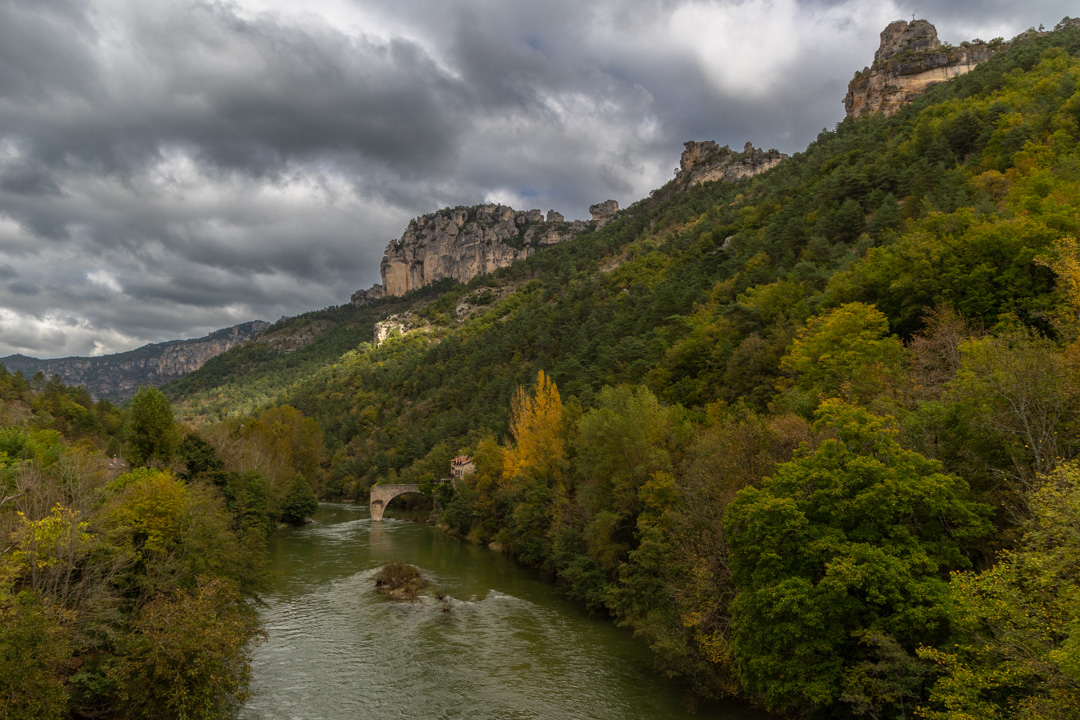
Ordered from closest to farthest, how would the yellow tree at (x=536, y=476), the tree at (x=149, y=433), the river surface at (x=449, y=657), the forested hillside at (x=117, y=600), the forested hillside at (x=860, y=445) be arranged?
the forested hillside at (x=117, y=600) < the forested hillside at (x=860, y=445) < the river surface at (x=449, y=657) < the tree at (x=149, y=433) < the yellow tree at (x=536, y=476)

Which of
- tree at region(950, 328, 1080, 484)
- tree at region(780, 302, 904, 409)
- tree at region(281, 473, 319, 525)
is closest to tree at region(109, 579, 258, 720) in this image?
tree at region(950, 328, 1080, 484)

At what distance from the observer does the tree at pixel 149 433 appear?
1543 inches

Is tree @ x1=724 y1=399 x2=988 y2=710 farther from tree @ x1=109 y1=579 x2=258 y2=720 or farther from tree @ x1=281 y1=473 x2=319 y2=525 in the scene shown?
tree @ x1=281 y1=473 x2=319 y2=525

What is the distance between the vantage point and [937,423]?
60.3 ft

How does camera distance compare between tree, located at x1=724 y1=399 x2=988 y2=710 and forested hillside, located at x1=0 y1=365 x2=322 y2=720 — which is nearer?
forested hillside, located at x1=0 y1=365 x2=322 y2=720

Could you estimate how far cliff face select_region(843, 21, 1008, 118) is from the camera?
361ft

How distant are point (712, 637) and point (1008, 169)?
164 ft

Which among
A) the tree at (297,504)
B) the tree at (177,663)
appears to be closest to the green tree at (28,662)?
the tree at (177,663)

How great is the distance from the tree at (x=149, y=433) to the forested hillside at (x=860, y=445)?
25373mm

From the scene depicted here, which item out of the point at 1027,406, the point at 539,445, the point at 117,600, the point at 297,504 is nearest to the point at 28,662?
the point at 117,600

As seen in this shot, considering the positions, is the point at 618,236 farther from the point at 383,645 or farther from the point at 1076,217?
the point at 383,645

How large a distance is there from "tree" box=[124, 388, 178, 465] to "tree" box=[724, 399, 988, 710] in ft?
127

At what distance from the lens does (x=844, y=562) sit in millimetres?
15297

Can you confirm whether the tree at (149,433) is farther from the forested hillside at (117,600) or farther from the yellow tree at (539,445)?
the yellow tree at (539,445)
